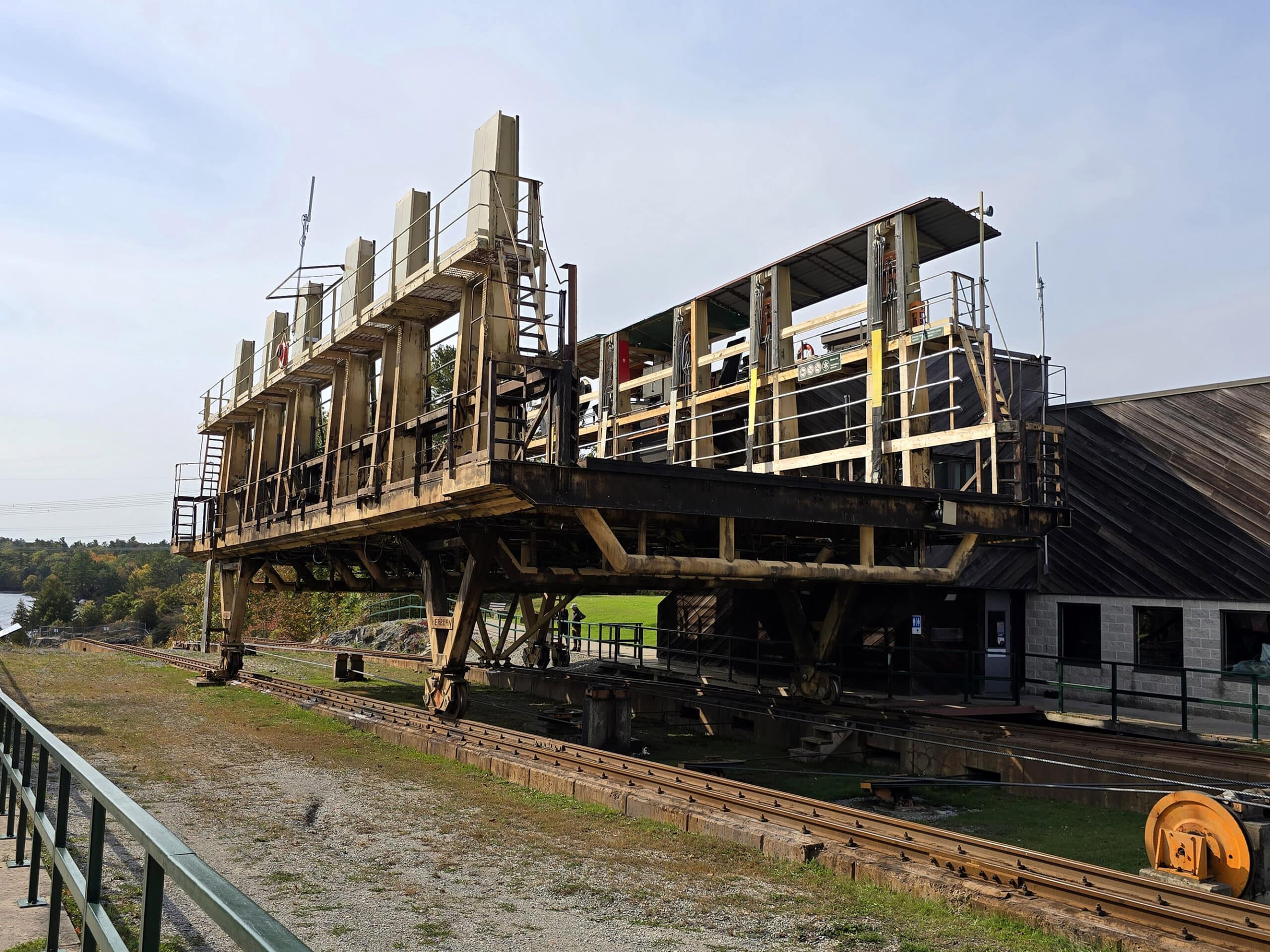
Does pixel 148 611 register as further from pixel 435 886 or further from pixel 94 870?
pixel 94 870

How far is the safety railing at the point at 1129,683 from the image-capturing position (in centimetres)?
1641

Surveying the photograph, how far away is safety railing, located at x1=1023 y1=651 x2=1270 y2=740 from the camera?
16.4 meters

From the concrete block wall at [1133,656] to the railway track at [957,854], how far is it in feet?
33.4

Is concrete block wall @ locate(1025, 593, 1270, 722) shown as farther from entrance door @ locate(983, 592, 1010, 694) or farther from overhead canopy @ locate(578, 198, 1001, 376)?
overhead canopy @ locate(578, 198, 1001, 376)

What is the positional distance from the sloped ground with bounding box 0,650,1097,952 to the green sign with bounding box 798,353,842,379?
11253 millimetres

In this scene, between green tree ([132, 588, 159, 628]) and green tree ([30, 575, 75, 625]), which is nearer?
green tree ([132, 588, 159, 628])

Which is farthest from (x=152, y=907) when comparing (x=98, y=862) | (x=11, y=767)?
(x=11, y=767)

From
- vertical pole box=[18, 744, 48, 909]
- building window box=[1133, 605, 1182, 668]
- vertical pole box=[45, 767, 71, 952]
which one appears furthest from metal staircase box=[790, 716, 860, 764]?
vertical pole box=[45, 767, 71, 952]

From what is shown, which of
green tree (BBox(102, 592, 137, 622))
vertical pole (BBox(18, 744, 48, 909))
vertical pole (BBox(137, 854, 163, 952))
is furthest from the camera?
green tree (BBox(102, 592, 137, 622))

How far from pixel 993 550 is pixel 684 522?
33.2 feet

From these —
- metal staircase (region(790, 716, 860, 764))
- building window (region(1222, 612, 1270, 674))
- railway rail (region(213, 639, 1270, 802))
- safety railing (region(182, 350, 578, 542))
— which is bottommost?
metal staircase (region(790, 716, 860, 764))

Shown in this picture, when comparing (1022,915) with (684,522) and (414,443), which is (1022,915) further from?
(414,443)

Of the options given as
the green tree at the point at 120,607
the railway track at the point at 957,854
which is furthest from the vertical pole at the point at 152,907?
the green tree at the point at 120,607

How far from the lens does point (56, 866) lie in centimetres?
473
